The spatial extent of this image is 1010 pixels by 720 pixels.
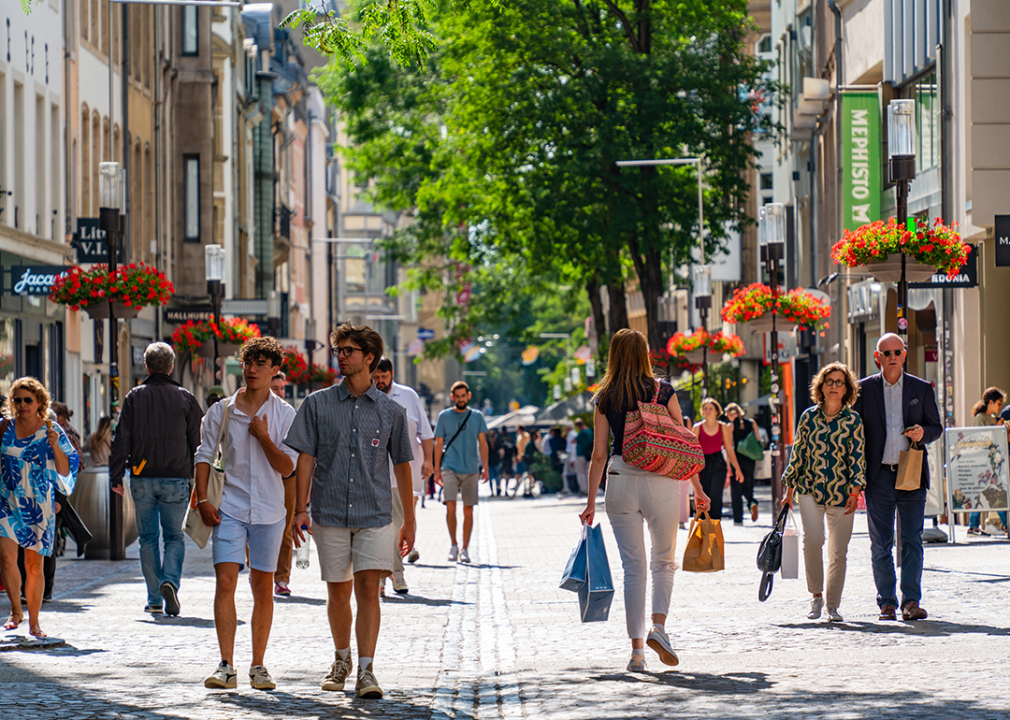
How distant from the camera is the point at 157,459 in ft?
43.5

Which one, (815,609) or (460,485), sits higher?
(460,485)

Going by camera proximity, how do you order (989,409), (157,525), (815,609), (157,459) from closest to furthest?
(815,609)
(157,525)
(157,459)
(989,409)

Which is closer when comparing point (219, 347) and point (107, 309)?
point (107, 309)

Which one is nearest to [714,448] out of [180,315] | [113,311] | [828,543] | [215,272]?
[113,311]

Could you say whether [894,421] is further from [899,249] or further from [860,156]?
[860,156]

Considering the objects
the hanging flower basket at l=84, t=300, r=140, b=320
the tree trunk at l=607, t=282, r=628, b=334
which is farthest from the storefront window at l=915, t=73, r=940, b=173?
the hanging flower basket at l=84, t=300, r=140, b=320

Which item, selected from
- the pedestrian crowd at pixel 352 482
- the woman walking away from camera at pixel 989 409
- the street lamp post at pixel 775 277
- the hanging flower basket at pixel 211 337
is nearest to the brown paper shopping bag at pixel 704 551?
the pedestrian crowd at pixel 352 482

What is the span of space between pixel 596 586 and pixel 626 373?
1150 millimetres

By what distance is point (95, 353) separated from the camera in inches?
1371

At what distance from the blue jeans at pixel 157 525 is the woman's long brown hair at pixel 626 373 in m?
4.43

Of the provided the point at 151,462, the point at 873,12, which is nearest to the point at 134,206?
the point at 873,12

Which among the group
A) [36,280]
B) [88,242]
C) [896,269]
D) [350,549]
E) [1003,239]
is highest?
[88,242]

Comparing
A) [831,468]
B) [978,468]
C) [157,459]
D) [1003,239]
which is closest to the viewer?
[831,468]

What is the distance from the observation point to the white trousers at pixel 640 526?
9680 millimetres
